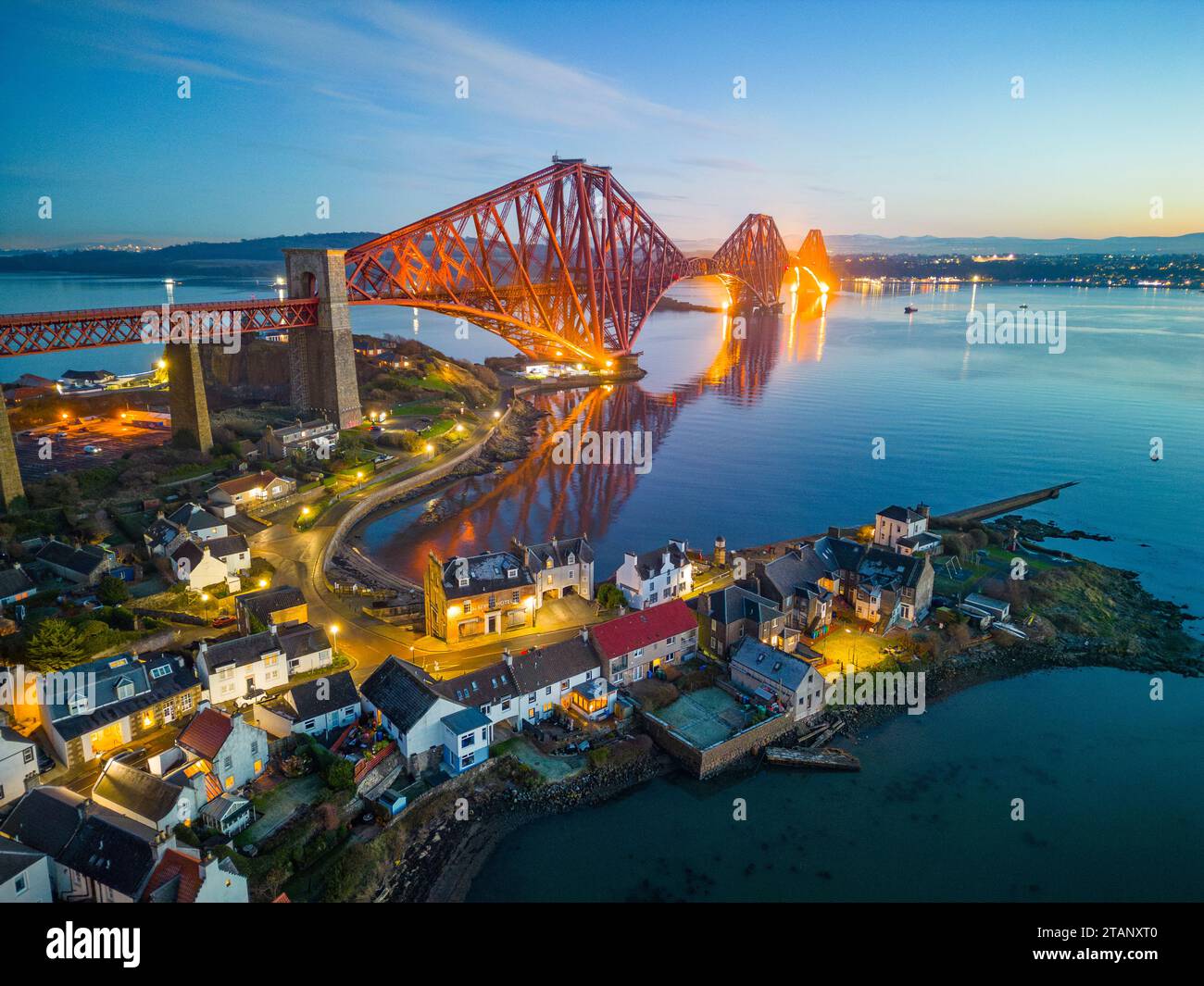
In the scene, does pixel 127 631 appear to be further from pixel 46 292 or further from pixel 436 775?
pixel 46 292

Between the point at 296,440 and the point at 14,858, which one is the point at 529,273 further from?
the point at 14,858

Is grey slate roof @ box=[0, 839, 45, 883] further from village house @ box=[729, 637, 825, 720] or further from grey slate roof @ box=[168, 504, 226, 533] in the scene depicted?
village house @ box=[729, 637, 825, 720]

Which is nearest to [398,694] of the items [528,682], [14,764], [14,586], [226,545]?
[528,682]

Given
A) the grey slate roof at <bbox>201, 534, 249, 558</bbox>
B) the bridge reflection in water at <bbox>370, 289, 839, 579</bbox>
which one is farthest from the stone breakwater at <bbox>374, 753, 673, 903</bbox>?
the grey slate roof at <bbox>201, 534, 249, 558</bbox>

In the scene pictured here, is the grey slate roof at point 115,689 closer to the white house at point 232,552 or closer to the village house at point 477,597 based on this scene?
the village house at point 477,597

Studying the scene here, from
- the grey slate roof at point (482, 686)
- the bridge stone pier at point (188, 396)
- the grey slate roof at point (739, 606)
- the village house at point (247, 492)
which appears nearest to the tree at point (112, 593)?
the village house at point (247, 492)
